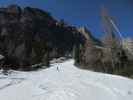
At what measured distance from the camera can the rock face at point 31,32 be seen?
86.1m

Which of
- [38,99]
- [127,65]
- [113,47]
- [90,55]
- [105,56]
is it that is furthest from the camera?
[90,55]

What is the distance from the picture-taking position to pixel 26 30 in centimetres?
9300

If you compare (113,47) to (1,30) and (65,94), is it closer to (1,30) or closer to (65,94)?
(65,94)

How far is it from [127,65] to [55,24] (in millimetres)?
87098

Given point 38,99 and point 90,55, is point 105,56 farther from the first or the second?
point 38,99

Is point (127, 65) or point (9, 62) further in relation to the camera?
point (9, 62)

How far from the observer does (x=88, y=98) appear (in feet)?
35.9

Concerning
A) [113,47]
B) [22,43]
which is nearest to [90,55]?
[113,47]

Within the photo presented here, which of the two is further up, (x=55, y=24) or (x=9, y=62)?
(x=55, y=24)

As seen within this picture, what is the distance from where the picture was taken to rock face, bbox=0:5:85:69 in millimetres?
86125

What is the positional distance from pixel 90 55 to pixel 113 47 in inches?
241

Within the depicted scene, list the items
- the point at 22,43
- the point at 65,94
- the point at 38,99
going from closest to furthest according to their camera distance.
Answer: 1. the point at 38,99
2. the point at 65,94
3. the point at 22,43

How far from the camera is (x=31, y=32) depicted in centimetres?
9381

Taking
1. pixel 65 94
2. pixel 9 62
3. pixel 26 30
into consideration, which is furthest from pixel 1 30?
pixel 65 94
